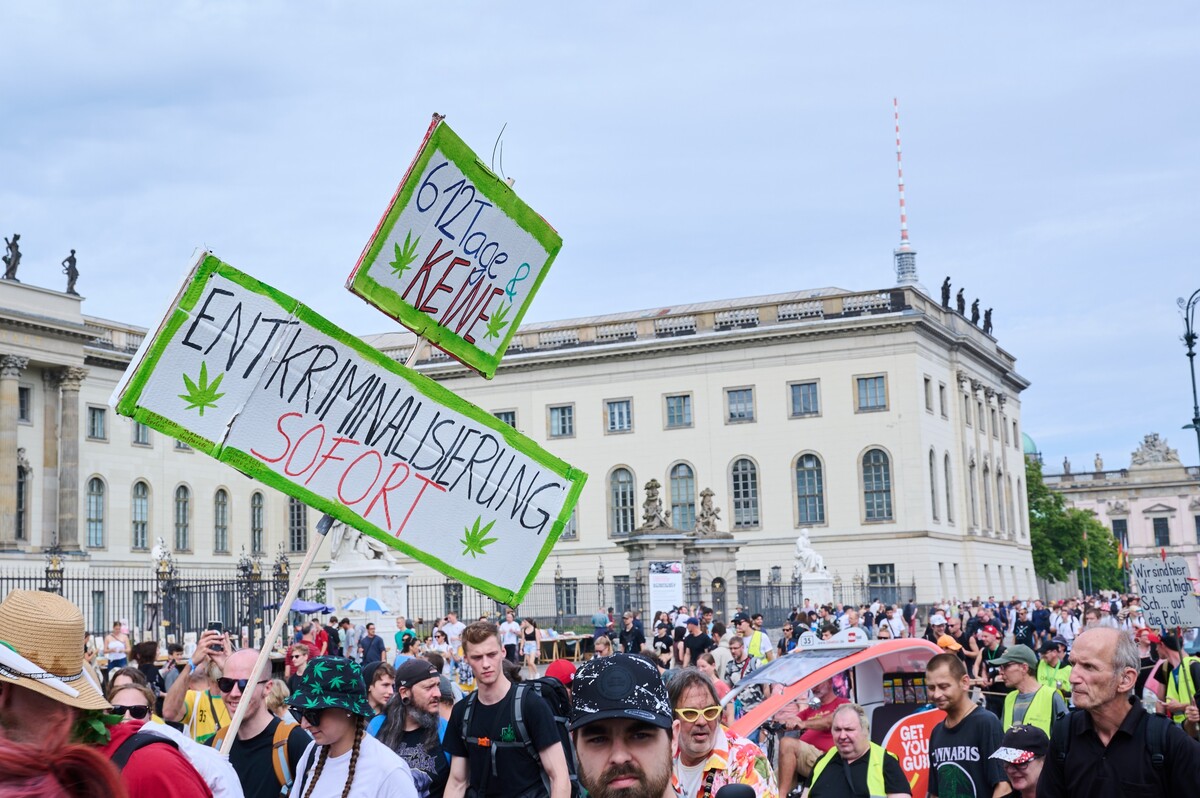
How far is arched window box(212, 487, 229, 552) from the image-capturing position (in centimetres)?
6781

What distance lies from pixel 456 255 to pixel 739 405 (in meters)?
58.2

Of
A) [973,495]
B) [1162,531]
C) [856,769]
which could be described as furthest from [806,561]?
[1162,531]

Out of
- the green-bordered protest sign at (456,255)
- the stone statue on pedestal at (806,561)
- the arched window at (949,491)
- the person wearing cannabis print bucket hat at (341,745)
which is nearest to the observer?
the person wearing cannabis print bucket hat at (341,745)

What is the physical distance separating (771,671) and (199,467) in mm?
59212

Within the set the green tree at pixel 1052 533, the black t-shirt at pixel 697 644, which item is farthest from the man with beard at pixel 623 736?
the green tree at pixel 1052 533

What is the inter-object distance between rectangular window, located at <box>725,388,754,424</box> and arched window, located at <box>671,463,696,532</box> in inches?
119

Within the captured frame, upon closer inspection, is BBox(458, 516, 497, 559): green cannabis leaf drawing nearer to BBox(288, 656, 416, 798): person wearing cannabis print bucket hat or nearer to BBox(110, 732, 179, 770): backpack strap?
BBox(288, 656, 416, 798): person wearing cannabis print bucket hat

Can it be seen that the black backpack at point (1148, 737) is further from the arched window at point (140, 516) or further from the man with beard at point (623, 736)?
the arched window at point (140, 516)

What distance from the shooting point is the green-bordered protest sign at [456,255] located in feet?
19.9

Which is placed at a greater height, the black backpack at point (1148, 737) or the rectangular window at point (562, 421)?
the rectangular window at point (562, 421)

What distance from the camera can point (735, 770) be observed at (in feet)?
16.8

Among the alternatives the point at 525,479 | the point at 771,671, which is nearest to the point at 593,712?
the point at 525,479

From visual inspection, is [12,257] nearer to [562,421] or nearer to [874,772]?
[562,421]

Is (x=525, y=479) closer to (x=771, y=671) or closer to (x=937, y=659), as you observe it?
(x=937, y=659)
